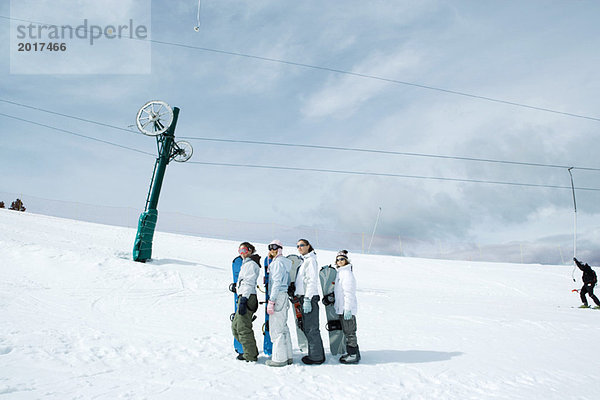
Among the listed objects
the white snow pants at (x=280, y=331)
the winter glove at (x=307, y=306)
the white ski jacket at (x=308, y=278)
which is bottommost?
the white snow pants at (x=280, y=331)

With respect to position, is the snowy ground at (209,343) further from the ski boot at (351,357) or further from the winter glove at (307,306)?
→ the winter glove at (307,306)

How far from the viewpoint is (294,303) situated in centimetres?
718

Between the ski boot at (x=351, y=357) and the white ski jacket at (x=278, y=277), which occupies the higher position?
the white ski jacket at (x=278, y=277)

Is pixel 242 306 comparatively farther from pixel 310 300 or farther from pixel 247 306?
pixel 310 300

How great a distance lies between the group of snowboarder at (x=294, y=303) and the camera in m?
6.59

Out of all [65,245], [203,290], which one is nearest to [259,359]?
[203,290]

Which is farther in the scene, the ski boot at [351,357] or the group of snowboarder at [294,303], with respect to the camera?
the ski boot at [351,357]

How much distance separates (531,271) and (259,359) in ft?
93.7

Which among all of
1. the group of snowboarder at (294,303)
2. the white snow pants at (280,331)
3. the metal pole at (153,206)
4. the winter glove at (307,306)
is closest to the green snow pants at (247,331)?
the group of snowboarder at (294,303)

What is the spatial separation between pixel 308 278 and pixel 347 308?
91cm

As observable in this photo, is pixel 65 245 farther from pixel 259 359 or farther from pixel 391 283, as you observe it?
pixel 391 283

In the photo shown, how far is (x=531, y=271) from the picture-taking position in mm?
28344

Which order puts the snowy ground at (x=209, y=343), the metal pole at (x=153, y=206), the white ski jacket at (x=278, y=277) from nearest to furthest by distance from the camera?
1. the snowy ground at (x=209, y=343)
2. the white ski jacket at (x=278, y=277)
3. the metal pole at (x=153, y=206)

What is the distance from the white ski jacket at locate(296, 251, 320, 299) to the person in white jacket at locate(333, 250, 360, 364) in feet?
1.60
